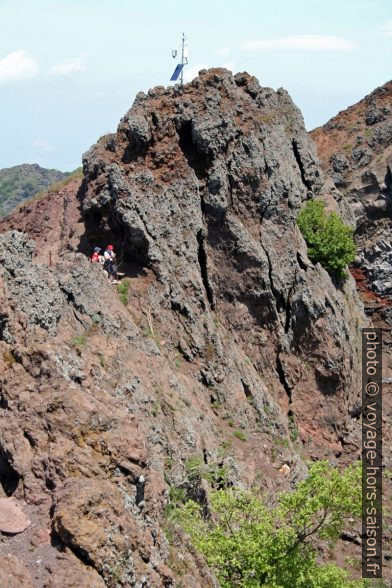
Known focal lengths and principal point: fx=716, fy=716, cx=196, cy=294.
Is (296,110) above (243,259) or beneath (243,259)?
above

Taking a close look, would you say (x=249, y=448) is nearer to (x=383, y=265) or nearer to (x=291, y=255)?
(x=291, y=255)

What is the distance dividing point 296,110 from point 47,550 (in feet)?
110

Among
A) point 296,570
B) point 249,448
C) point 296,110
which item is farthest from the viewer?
point 296,110

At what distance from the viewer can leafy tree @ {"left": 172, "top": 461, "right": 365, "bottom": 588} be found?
19391 millimetres

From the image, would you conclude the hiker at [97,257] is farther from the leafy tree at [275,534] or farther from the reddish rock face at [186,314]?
the leafy tree at [275,534]

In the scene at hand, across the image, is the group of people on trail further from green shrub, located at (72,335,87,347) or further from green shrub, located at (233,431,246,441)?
green shrub, located at (233,431,246,441)

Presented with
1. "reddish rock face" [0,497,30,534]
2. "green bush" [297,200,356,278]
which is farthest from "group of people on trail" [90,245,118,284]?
"reddish rock face" [0,497,30,534]

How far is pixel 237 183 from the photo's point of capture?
116 ft

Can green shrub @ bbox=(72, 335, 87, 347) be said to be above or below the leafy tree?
above

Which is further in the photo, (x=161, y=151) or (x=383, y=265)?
(x=383, y=265)

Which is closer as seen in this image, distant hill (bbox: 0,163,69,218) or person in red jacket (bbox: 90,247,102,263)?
person in red jacket (bbox: 90,247,102,263)

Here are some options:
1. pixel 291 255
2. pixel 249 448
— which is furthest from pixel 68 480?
pixel 291 255

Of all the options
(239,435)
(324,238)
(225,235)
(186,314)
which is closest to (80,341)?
(186,314)

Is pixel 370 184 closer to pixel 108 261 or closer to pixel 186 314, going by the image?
pixel 186 314
